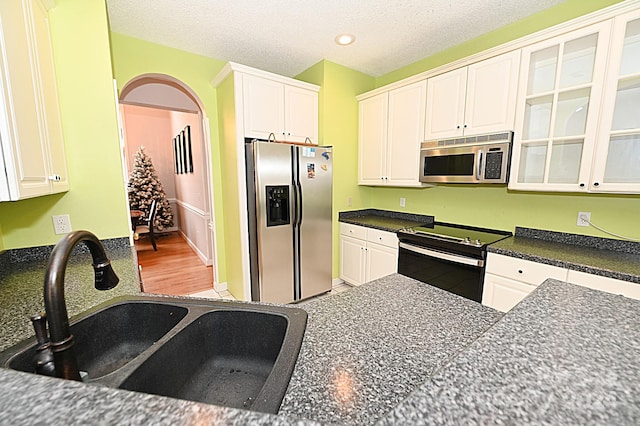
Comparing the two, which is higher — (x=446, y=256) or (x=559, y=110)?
(x=559, y=110)

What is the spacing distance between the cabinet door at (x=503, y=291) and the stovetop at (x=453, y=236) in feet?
0.82

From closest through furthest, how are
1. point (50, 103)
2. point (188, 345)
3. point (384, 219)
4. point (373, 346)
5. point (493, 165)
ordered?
point (373, 346) → point (188, 345) → point (50, 103) → point (493, 165) → point (384, 219)

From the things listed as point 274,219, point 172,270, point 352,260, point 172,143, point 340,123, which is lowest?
point 172,270

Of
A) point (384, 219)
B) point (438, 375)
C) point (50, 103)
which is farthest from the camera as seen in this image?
point (384, 219)

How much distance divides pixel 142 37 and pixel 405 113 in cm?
274

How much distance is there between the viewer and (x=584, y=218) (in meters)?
2.05

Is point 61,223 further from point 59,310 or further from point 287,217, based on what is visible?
point 287,217

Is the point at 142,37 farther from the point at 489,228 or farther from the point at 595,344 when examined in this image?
the point at 489,228

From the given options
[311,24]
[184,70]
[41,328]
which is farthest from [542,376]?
[184,70]

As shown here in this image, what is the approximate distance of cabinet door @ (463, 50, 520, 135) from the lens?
2109 millimetres

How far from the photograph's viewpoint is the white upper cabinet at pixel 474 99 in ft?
6.98

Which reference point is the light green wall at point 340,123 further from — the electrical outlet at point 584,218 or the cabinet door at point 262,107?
the electrical outlet at point 584,218

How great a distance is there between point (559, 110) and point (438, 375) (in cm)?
248

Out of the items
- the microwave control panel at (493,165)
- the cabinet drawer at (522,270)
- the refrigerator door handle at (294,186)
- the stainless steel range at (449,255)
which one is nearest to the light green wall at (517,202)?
the stainless steel range at (449,255)
